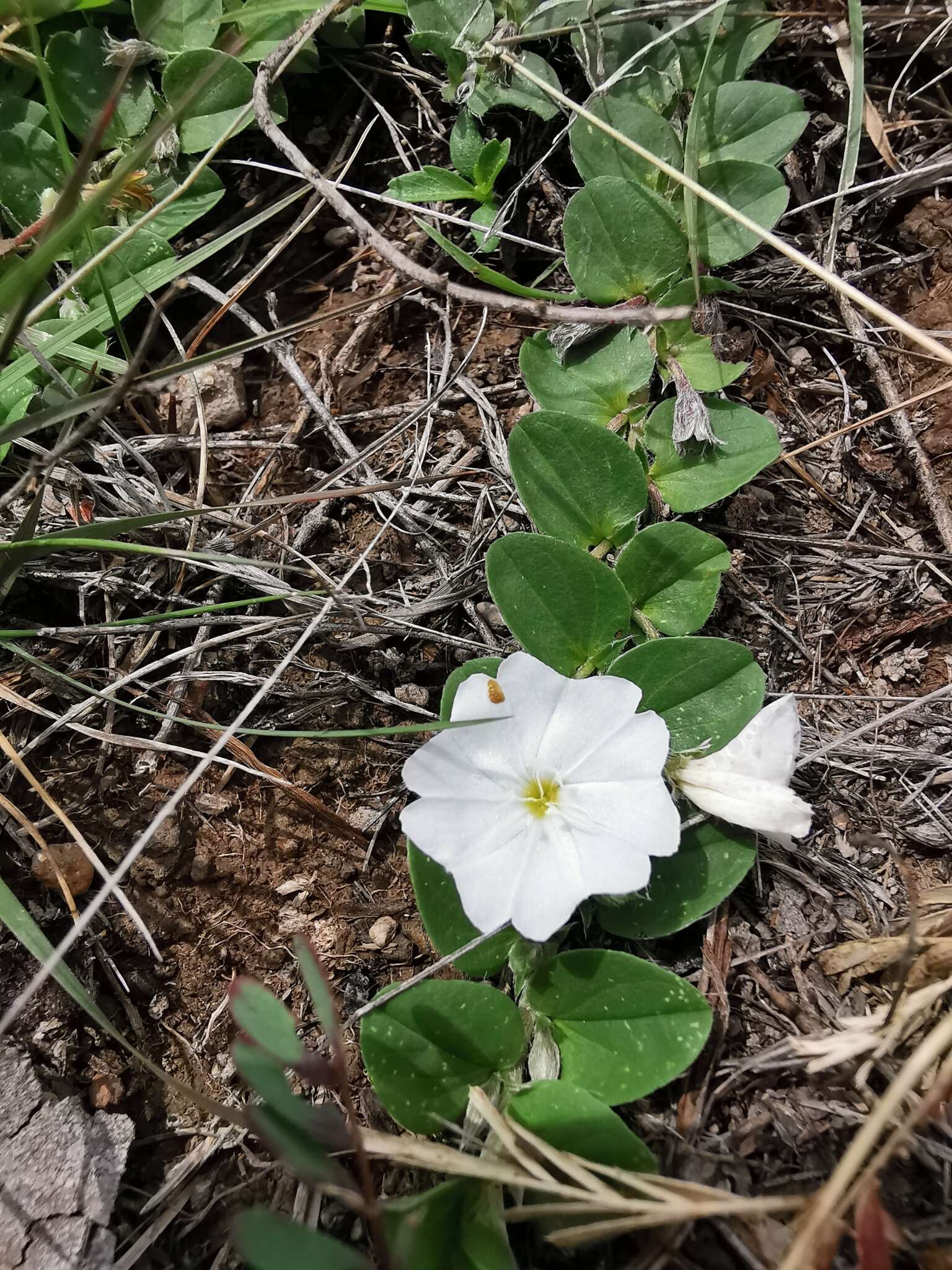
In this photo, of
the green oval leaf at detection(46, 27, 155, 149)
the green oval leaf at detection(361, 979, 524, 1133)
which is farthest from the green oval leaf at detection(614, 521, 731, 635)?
→ the green oval leaf at detection(46, 27, 155, 149)

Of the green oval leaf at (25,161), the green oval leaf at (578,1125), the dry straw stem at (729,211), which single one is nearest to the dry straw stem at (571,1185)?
the green oval leaf at (578,1125)

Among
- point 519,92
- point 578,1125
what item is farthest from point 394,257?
point 578,1125

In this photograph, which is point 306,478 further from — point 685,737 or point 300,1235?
point 300,1235

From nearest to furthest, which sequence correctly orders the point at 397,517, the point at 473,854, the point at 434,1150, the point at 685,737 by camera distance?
the point at 434,1150, the point at 473,854, the point at 685,737, the point at 397,517

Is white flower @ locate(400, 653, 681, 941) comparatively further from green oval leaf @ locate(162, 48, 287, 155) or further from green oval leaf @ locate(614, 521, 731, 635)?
green oval leaf @ locate(162, 48, 287, 155)

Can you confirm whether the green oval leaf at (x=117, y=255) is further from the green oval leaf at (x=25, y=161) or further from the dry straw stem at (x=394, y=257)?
the dry straw stem at (x=394, y=257)

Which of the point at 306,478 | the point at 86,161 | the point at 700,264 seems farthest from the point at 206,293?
the point at 700,264

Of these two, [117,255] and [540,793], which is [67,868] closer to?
[540,793]
